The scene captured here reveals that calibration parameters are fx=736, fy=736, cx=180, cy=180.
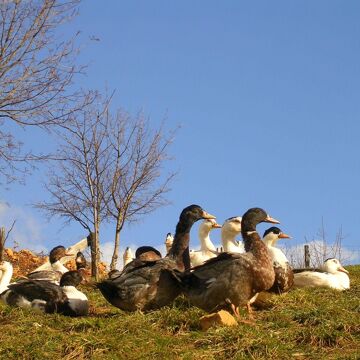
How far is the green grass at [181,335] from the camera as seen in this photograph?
8.27m

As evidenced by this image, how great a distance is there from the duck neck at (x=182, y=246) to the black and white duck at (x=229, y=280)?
44.3 inches

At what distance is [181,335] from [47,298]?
2.57m

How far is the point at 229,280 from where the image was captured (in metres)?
9.78

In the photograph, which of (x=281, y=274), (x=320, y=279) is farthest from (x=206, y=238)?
(x=281, y=274)

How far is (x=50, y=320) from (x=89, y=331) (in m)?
1.25

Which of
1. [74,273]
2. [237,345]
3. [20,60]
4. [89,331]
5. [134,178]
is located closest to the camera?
[237,345]

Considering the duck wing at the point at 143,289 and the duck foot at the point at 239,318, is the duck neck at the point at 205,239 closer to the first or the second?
the duck wing at the point at 143,289

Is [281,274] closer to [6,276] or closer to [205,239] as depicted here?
[205,239]

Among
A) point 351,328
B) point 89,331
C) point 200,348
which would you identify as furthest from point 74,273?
point 351,328

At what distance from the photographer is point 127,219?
23.1m

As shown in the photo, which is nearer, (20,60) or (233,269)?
(233,269)

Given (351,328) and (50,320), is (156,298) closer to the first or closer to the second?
(50,320)

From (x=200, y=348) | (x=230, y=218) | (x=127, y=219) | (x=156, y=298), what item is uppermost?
(x=127, y=219)

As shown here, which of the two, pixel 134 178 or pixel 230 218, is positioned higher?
pixel 134 178
